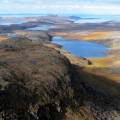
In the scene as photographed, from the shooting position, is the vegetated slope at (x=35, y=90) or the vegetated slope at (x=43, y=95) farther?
the vegetated slope at (x=43, y=95)

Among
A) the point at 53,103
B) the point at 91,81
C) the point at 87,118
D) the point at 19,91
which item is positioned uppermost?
the point at 19,91

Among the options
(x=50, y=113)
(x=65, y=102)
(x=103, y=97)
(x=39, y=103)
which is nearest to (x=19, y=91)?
(x=39, y=103)

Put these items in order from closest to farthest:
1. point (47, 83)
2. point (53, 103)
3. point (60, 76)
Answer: point (53, 103) < point (47, 83) < point (60, 76)

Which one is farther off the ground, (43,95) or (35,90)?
(35,90)

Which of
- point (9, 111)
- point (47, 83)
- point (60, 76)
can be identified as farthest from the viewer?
point (60, 76)

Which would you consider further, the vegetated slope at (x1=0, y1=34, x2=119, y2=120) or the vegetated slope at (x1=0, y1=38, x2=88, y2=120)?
the vegetated slope at (x1=0, y1=34, x2=119, y2=120)

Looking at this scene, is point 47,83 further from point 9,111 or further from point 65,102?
point 9,111

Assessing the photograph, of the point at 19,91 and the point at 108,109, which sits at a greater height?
the point at 19,91

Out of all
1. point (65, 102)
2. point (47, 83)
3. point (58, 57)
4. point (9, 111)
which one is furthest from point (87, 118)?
point (58, 57)

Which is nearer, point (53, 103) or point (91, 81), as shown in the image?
point (53, 103)
